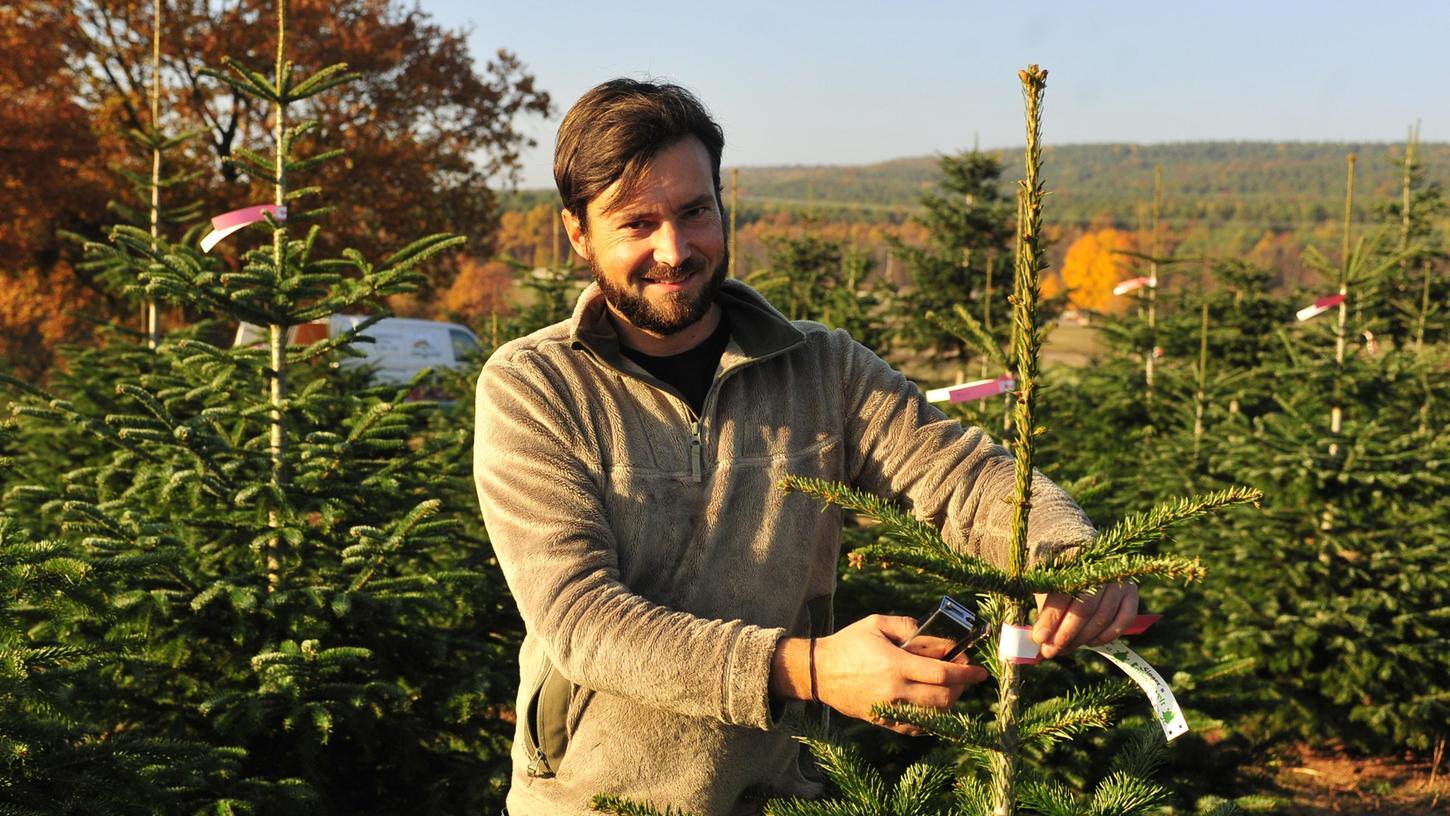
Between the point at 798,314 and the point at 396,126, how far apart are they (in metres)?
10.2

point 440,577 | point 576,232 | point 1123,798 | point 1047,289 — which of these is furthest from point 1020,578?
point 1047,289

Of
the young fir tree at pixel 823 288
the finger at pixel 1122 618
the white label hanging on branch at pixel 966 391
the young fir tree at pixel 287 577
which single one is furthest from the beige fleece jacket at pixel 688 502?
the young fir tree at pixel 823 288

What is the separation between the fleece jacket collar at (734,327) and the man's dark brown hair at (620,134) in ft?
0.56

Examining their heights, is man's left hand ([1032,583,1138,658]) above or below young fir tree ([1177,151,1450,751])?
above

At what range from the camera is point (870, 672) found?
179 cm

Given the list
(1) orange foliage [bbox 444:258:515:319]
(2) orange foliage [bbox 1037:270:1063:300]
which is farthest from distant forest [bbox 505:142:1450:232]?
(1) orange foliage [bbox 444:258:515:319]

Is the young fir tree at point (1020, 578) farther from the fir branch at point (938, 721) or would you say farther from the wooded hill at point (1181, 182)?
the wooded hill at point (1181, 182)

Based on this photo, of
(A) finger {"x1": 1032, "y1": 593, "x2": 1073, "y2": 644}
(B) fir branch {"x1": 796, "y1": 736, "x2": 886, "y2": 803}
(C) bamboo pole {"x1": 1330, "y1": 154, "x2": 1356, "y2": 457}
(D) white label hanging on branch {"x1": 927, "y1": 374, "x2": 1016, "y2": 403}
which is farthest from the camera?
(C) bamboo pole {"x1": 1330, "y1": 154, "x2": 1356, "y2": 457}

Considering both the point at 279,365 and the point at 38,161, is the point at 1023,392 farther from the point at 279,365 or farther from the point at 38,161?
the point at 38,161

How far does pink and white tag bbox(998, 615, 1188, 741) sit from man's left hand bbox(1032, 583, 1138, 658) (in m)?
0.02

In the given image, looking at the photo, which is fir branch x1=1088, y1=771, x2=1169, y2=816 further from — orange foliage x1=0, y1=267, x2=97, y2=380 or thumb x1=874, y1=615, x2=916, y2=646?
orange foliage x1=0, y1=267, x2=97, y2=380

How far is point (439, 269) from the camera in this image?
934 inches

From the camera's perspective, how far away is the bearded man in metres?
2.19

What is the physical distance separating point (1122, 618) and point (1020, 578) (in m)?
0.25
